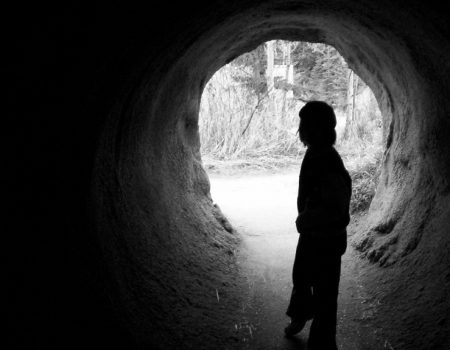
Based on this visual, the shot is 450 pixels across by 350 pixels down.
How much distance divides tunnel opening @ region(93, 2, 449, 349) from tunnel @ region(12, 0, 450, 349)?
2 cm

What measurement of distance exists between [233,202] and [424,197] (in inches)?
188

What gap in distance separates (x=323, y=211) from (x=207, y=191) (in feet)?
11.6

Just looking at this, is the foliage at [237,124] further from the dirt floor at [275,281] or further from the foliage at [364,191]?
the foliage at [364,191]

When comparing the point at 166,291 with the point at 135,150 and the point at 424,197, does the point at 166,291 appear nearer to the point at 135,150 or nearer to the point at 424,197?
the point at 135,150

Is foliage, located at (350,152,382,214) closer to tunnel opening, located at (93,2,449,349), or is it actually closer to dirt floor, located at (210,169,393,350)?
dirt floor, located at (210,169,393,350)

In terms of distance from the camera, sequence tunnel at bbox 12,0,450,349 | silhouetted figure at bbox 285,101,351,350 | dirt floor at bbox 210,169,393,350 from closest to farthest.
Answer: tunnel at bbox 12,0,450,349 → silhouetted figure at bbox 285,101,351,350 → dirt floor at bbox 210,169,393,350

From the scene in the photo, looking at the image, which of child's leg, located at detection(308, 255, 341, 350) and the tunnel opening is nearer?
child's leg, located at detection(308, 255, 341, 350)

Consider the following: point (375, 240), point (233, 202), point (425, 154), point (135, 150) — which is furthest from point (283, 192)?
point (135, 150)

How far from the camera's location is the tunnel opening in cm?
292

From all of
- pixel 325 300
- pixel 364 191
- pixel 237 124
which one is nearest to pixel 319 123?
pixel 325 300

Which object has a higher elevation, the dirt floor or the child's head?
the child's head

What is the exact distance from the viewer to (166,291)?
3.21m

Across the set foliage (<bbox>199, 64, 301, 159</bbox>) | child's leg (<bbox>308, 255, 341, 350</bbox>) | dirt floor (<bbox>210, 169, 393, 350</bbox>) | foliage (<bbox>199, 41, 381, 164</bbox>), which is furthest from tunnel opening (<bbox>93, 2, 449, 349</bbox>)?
foliage (<bbox>199, 64, 301, 159</bbox>)

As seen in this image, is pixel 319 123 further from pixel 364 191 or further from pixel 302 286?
pixel 364 191
